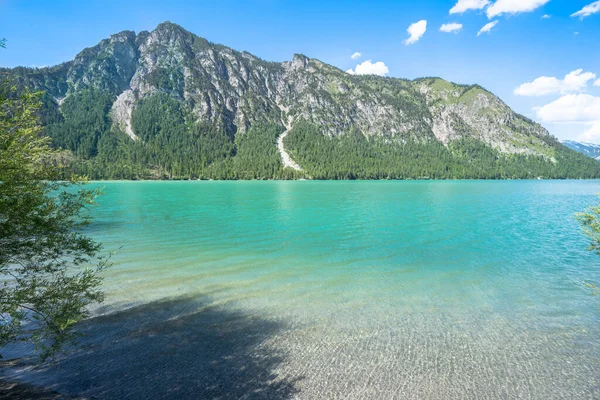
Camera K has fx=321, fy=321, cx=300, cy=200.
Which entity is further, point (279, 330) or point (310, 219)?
point (310, 219)

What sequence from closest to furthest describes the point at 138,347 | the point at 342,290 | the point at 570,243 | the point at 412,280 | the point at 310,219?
the point at 138,347 < the point at 342,290 < the point at 412,280 < the point at 570,243 < the point at 310,219

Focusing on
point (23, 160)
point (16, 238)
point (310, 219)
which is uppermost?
point (23, 160)

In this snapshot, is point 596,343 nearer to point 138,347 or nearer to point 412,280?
point 412,280

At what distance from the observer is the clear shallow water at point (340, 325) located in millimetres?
9734

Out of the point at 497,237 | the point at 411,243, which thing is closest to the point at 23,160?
the point at 411,243

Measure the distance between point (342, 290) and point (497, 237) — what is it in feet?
82.0

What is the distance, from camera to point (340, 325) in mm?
13641

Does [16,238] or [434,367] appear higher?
[16,238]

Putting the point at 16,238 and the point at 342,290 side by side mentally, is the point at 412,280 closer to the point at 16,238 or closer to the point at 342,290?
the point at 342,290

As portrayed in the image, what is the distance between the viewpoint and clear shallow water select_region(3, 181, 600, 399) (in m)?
9.73

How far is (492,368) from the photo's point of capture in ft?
34.8

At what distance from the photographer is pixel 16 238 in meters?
8.38

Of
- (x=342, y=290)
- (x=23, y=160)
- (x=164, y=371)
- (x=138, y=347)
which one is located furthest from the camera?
(x=342, y=290)

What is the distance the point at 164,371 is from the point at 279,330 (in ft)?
15.1
